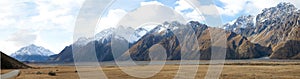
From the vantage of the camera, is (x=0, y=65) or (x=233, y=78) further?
(x=0, y=65)

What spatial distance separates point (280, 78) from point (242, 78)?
6.15 meters

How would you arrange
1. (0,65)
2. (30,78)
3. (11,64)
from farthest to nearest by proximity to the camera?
(11,64), (0,65), (30,78)

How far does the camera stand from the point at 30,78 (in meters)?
62.1

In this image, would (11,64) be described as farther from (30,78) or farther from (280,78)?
(280,78)

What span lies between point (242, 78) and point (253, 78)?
1.63 metres

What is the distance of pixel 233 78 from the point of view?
192 ft

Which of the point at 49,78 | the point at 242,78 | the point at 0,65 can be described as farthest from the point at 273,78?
the point at 0,65

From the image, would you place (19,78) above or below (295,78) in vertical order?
above

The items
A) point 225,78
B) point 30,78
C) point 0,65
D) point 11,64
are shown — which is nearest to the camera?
point 225,78

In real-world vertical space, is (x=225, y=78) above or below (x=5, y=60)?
below

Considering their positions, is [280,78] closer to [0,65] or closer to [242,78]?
[242,78]

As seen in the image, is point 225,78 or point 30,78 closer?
point 225,78

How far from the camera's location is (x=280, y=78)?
60000 mm

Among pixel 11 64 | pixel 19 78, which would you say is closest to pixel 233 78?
pixel 19 78
